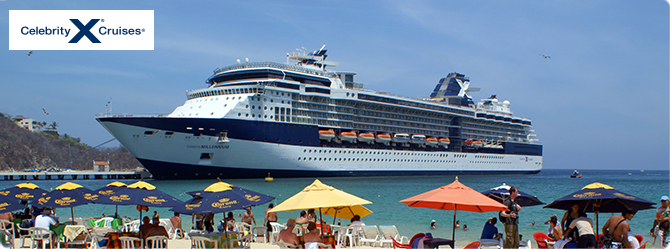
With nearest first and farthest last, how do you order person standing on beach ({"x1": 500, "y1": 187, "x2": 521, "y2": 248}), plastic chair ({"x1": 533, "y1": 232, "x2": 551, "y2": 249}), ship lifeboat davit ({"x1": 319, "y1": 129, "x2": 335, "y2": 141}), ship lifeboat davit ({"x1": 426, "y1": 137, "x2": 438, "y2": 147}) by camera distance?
person standing on beach ({"x1": 500, "y1": 187, "x2": 521, "y2": 248}) < plastic chair ({"x1": 533, "y1": 232, "x2": 551, "y2": 249}) < ship lifeboat davit ({"x1": 319, "y1": 129, "x2": 335, "y2": 141}) < ship lifeboat davit ({"x1": 426, "y1": 137, "x2": 438, "y2": 147})

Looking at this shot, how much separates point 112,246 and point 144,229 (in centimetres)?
58

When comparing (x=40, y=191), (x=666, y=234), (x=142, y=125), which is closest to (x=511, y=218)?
(x=666, y=234)

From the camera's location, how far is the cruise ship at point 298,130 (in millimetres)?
34531

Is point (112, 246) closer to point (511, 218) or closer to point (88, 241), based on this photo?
point (88, 241)

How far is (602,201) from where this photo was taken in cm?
915

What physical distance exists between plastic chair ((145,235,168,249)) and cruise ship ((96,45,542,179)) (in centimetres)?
2556

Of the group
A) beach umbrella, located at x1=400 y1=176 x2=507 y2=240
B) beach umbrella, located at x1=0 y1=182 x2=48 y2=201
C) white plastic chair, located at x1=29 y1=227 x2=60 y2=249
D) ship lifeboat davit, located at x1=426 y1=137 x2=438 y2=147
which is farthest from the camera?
ship lifeboat davit, located at x1=426 y1=137 x2=438 y2=147

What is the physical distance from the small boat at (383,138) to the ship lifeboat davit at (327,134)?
243 inches

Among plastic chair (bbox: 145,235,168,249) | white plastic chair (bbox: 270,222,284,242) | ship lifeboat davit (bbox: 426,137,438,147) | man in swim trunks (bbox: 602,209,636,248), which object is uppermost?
ship lifeboat davit (bbox: 426,137,438,147)

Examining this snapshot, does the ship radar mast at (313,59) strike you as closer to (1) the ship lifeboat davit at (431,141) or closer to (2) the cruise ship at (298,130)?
(2) the cruise ship at (298,130)

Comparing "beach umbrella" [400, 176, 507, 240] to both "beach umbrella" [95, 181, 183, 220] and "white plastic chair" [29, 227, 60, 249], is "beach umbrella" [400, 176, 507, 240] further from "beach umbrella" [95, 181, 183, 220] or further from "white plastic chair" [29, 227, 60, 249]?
"white plastic chair" [29, 227, 60, 249]

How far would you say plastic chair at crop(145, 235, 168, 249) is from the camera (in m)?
8.45

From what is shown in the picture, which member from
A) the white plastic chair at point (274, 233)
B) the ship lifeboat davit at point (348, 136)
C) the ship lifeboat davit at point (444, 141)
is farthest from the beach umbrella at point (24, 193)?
the ship lifeboat davit at point (444, 141)

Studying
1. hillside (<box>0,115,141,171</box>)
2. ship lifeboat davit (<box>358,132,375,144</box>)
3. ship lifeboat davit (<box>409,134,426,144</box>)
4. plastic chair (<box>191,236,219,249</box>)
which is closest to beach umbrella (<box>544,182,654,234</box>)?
plastic chair (<box>191,236,219,249</box>)
